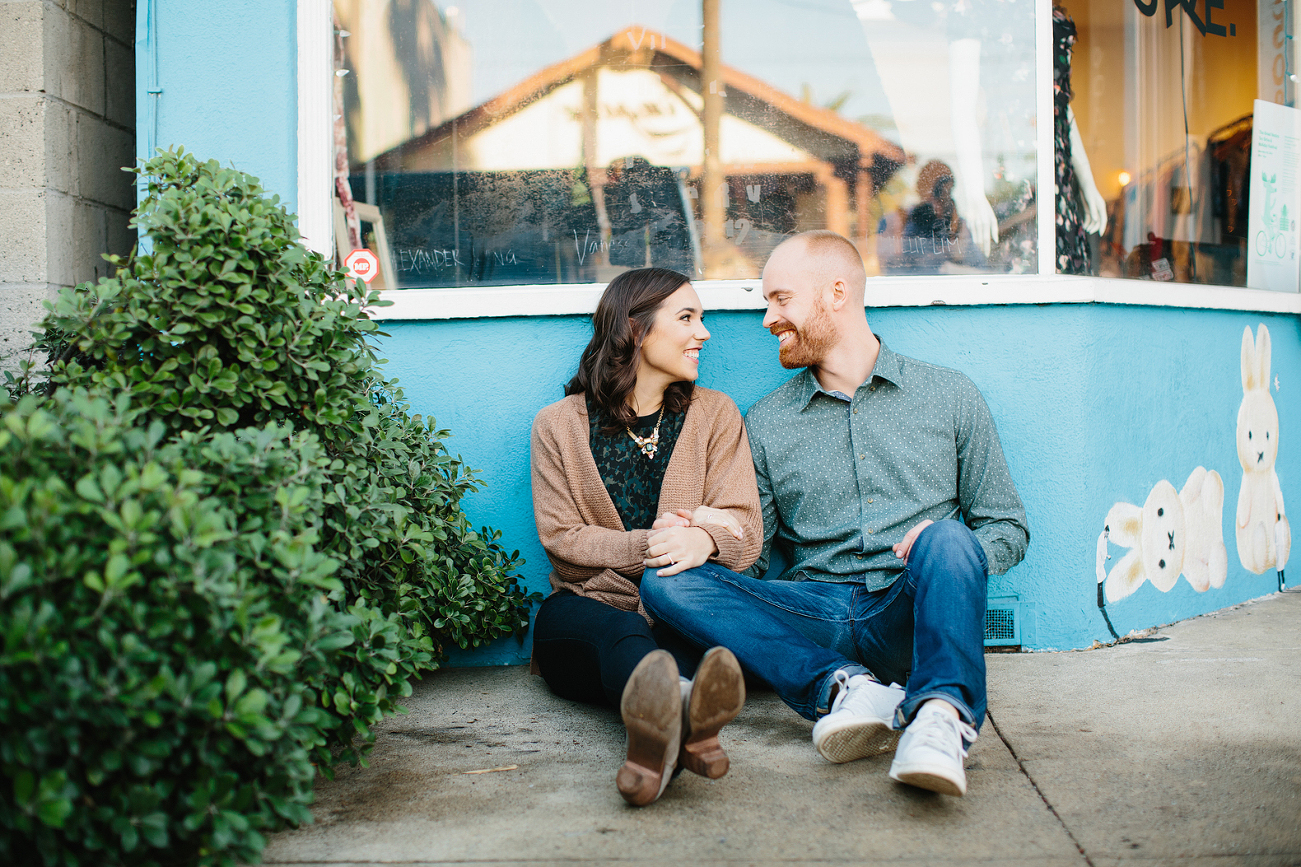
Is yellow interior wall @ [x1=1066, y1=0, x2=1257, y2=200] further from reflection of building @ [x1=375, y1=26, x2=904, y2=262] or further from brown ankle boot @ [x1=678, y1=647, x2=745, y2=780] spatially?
brown ankle boot @ [x1=678, y1=647, x2=745, y2=780]

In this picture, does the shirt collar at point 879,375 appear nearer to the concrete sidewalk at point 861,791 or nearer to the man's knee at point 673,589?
the man's knee at point 673,589

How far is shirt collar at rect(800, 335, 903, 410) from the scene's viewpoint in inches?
112

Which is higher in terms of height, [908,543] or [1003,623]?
[908,543]

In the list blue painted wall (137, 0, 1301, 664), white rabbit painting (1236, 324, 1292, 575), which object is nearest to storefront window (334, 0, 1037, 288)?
blue painted wall (137, 0, 1301, 664)

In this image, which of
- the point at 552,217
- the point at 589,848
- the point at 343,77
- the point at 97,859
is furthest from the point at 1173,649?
the point at 343,77

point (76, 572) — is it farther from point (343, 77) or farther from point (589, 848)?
point (343, 77)

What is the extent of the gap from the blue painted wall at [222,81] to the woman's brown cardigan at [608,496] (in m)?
1.39

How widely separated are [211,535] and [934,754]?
146 cm

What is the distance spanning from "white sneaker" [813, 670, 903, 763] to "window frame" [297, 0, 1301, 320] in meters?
1.43

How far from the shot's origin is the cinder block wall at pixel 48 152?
315 cm

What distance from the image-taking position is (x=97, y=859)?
5.02 ft

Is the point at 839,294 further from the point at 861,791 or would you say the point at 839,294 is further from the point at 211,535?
the point at 211,535

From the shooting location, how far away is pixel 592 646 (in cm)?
246

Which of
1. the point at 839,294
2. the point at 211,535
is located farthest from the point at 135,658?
the point at 839,294
